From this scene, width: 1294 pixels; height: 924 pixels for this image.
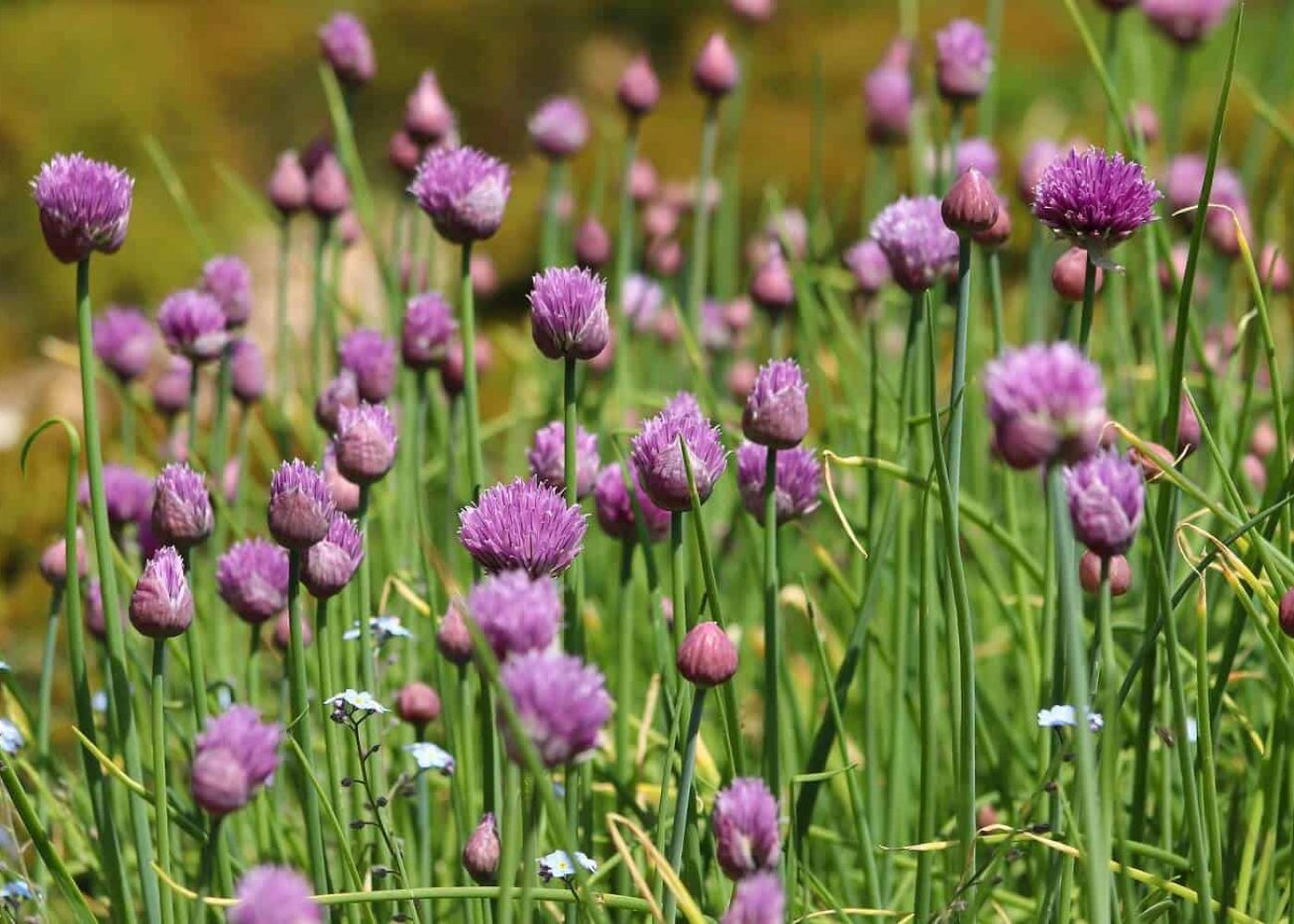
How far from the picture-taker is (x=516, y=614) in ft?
2.47

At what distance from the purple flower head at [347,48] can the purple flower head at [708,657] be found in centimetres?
117

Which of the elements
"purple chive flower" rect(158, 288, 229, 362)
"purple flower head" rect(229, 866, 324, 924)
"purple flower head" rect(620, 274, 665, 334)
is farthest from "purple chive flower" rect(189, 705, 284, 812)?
"purple flower head" rect(620, 274, 665, 334)

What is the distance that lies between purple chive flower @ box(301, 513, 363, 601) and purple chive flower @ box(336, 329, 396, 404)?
440 millimetres

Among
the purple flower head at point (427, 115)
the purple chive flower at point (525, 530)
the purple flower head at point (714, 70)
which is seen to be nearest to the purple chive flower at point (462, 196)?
the purple chive flower at point (525, 530)

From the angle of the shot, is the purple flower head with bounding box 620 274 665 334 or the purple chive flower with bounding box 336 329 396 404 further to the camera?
the purple flower head with bounding box 620 274 665 334

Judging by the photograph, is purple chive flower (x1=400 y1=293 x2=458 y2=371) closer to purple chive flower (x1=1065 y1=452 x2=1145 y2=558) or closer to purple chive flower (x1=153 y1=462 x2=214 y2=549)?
purple chive flower (x1=153 y1=462 x2=214 y2=549)

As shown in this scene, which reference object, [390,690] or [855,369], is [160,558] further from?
[855,369]

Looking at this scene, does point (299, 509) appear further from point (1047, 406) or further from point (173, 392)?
point (173, 392)

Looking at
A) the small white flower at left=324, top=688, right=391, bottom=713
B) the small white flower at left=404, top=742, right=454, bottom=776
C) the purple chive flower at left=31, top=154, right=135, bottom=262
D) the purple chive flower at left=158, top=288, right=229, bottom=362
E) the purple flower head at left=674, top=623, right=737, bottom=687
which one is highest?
the purple chive flower at left=158, top=288, right=229, bottom=362

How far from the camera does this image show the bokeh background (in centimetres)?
455

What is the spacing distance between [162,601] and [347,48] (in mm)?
1077

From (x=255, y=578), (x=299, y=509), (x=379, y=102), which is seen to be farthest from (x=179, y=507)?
(x=379, y=102)

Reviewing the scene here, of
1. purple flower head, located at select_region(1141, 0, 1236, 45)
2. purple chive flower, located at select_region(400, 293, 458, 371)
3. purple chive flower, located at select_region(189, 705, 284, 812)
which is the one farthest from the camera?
purple flower head, located at select_region(1141, 0, 1236, 45)

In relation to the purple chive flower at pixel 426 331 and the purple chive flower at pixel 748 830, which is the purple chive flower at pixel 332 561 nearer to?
the purple chive flower at pixel 748 830
